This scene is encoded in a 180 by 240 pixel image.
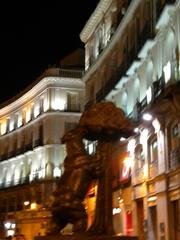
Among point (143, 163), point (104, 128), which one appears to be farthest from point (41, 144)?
point (104, 128)

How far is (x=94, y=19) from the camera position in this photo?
49.0 metres

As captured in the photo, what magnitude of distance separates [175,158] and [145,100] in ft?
21.1

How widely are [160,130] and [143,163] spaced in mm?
4422

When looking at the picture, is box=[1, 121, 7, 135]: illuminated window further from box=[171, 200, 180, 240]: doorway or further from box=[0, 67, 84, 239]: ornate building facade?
box=[171, 200, 180, 240]: doorway

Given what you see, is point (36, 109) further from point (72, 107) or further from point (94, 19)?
point (94, 19)


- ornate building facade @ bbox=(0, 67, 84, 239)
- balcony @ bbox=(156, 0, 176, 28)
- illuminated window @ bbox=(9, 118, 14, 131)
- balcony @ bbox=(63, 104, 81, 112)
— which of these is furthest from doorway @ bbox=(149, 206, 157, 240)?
illuminated window @ bbox=(9, 118, 14, 131)

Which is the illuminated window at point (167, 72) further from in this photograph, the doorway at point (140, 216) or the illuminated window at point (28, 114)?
the illuminated window at point (28, 114)

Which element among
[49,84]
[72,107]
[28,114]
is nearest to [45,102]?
[49,84]

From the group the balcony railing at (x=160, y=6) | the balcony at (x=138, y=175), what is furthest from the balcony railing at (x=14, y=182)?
the balcony railing at (x=160, y=6)

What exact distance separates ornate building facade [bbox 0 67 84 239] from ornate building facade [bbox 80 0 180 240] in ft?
58.3

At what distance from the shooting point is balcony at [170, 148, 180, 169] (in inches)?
1100

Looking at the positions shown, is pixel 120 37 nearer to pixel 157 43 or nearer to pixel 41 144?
pixel 157 43

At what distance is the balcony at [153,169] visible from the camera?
31641 mm

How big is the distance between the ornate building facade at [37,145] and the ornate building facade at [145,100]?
58.3ft
